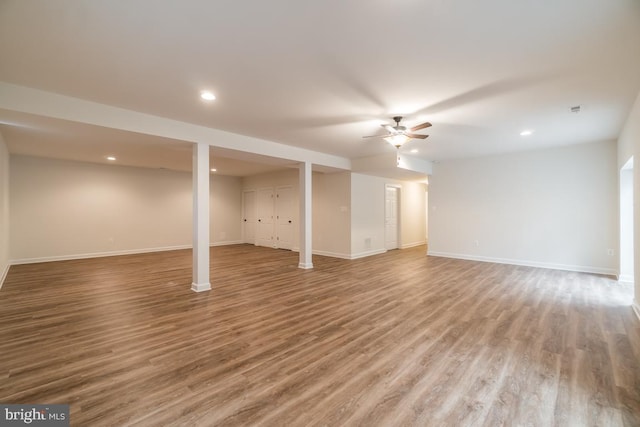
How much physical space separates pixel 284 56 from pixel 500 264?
675 centimetres

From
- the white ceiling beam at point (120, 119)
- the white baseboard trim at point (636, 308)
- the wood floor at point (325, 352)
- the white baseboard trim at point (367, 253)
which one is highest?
the white ceiling beam at point (120, 119)

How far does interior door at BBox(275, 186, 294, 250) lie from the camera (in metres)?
9.09

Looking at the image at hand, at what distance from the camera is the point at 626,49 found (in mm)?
2318

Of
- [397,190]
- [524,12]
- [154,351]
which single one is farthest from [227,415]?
[397,190]

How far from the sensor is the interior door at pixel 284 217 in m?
9.09

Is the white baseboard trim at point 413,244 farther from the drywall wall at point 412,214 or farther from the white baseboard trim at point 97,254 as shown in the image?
the white baseboard trim at point 97,254

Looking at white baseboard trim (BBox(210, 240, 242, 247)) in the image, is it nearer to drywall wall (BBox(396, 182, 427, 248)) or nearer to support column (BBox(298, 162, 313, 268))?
support column (BBox(298, 162, 313, 268))

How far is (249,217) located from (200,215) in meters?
6.01

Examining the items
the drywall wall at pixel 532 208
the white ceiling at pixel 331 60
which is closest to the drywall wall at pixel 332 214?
the drywall wall at pixel 532 208

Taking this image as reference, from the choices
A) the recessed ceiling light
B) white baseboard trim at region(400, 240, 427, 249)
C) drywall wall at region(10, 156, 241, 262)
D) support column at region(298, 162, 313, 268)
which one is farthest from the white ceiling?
white baseboard trim at region(400, 240, 427, 249)

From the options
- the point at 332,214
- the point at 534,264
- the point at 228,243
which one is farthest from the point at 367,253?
the point at 228,243

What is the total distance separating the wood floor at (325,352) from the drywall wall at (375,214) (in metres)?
2.77

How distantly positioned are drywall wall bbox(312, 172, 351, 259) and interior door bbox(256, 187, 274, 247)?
2.12 metres

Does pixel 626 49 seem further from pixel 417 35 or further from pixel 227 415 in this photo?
pixel 227 415
